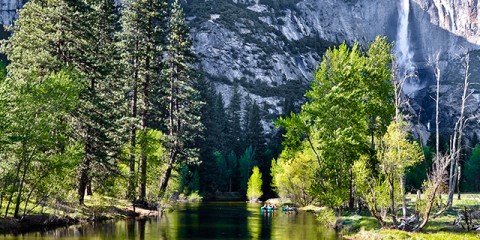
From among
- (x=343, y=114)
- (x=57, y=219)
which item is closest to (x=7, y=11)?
(x=57, y=219)

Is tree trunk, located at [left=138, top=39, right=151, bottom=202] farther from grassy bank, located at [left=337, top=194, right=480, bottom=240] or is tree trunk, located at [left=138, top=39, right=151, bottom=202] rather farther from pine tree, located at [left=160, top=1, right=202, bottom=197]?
grassy bank, located at [left=337, top=194, right=480, bottom=240]

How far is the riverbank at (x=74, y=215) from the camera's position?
3051 centimetres

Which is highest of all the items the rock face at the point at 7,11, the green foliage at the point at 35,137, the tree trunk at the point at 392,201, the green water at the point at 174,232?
the rock face at the point at 7,11

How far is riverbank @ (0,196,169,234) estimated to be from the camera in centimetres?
3051

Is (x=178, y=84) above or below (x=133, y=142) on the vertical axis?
above

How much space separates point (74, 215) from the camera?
36.6 metres

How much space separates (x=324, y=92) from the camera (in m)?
40.3

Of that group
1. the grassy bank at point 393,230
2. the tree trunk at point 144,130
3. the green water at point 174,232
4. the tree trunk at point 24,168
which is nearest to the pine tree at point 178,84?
the tree trunk at point 144,130

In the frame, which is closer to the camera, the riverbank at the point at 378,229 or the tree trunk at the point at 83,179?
the riverbank at the point at 378,229

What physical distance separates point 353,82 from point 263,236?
48.6 feet

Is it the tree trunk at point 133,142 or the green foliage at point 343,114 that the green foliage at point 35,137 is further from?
the green foliage at point 343,114

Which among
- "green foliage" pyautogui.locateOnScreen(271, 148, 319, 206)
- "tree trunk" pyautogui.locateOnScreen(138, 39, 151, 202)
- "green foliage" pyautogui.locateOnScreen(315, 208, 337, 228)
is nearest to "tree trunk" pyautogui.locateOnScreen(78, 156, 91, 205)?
"tree trunk" pyautogui.locateOnScreen(138, 39, 151, 202)

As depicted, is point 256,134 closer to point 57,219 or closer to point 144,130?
point 144,130

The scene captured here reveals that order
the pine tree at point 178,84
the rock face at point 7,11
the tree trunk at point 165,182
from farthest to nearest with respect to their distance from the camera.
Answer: the rock face at point 7,11
the pine tree at point 178,84
the tree trunk at point 165,182
